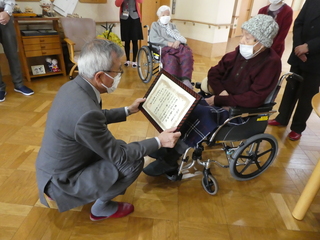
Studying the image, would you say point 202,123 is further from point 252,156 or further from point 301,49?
point 301,49

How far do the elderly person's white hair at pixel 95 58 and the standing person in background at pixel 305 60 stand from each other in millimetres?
1650

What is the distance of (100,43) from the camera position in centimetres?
105

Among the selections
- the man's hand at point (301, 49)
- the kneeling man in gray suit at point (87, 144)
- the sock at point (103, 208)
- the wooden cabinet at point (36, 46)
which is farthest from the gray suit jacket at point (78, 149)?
the wooden cabinet at point (36, 46)

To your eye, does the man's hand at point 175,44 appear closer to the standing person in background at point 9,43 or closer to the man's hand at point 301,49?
the man's hand at point 301,49

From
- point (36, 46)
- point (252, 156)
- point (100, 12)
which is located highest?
point (100, 12)

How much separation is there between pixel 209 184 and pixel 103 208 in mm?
709

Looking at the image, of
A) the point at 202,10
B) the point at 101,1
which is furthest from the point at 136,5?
the point at 202,10

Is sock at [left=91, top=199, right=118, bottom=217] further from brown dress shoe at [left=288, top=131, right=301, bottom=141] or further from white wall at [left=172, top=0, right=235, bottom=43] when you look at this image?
white wall at [left=172, top=0, right=235, bottom=43]

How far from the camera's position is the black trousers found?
6.66 feet

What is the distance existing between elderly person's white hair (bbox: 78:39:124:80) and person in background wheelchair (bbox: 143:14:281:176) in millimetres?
608

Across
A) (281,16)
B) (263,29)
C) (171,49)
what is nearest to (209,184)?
(263,29)

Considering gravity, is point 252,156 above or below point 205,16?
below

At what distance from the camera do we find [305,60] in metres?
1.94

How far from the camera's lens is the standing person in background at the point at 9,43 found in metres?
2.44
